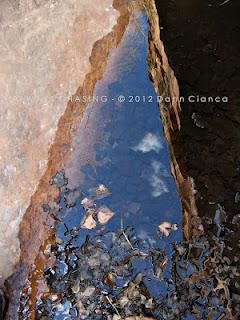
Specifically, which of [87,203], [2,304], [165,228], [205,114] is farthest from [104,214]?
[205,114]

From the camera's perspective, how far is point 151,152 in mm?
4852

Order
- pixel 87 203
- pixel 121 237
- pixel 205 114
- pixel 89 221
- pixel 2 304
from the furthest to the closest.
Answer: pixel 205 114, pixel 87 203, pixel 89 221, pixel 121 237, pixel 2 304

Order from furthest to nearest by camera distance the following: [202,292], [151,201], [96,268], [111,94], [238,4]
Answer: [238,4] < [111,94] < [151,201] < [96,268] < [202,292]

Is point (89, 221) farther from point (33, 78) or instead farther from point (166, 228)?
point (33, 78)

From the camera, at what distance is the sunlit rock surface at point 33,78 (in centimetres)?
453

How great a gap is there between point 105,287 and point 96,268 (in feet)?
0.67

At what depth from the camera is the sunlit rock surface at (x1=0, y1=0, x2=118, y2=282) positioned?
14.9 ft

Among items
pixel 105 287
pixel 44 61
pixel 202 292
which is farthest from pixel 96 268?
pixel 44 61

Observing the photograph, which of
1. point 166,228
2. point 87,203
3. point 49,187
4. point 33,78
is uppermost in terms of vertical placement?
point 33,78

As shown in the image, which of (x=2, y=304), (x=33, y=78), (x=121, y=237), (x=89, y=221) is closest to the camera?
(x=2, y=304)

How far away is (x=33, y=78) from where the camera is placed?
215 inches

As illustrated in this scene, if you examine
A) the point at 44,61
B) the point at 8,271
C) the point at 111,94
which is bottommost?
the point at 8,271

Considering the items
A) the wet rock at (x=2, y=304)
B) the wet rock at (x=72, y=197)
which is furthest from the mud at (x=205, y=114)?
the wet rock at (x=2, y=304)

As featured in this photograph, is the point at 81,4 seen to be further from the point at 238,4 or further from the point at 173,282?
the point at 173,282
